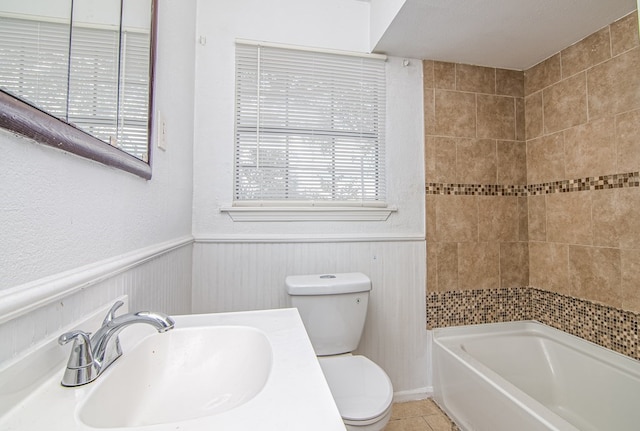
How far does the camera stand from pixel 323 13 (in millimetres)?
1685

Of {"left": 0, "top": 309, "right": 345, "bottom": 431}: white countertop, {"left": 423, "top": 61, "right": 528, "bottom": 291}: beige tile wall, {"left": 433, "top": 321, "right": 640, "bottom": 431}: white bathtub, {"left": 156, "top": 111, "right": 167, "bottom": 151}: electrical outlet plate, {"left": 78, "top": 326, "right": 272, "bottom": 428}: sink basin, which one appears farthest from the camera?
{"left": 423, "top": 61, "right": 528, "bottom": 291}: beige tile wall

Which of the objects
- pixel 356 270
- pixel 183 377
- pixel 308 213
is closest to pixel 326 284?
pixel 356 270

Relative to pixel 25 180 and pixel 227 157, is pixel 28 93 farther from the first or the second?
pixel 227 157

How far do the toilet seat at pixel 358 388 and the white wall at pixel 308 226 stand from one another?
395mm

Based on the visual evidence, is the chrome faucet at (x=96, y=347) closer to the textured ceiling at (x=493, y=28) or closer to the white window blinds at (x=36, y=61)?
the white window blinds at (x=36, y=61)

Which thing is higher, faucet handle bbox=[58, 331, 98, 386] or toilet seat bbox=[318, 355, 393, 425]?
faucet handle bbox=[58, 331, 98, 386]

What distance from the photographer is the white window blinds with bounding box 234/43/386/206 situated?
1.58m

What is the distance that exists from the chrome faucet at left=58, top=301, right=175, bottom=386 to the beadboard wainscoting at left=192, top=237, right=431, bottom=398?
98 cm

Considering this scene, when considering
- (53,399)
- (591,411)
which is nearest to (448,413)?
(591,411)

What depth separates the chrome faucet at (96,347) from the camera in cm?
47

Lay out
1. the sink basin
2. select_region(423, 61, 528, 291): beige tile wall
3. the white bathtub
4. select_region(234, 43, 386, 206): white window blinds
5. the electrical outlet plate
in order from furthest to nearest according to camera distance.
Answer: select_region(423, 61, 528, 291): beige tile wall
select_region(234, 43, 386, 206): white window blinds
the white bathtub
the electrical outlet plate
the sink basin

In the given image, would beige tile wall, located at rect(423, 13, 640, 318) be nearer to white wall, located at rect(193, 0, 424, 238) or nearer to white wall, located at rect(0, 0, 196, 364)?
white wall, located at rect(193, 0, 424, 238)

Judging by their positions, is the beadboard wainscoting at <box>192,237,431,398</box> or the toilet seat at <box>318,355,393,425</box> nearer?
the toilet seat at <box>318,355,393,425</box>

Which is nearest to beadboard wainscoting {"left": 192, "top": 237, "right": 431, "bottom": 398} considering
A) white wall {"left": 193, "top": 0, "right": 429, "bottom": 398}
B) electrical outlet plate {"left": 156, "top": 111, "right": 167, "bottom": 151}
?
white wall {"left": 193, "top": 0, "right": 429, "bottom": 398}
